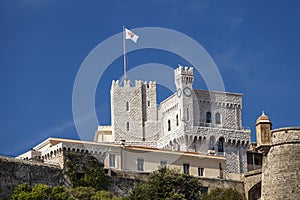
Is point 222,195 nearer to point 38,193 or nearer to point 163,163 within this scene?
point 163,163

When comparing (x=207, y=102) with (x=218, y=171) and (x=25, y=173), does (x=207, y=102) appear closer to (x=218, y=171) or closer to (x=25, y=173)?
(x=218, y=171)

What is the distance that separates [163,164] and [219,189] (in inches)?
246

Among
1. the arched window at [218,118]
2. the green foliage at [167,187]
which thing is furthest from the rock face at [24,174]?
the arched window at [218,118]

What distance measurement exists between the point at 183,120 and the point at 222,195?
18.3 meters

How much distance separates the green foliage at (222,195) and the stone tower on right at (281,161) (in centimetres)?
842

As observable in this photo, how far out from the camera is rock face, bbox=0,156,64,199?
74.1 metres

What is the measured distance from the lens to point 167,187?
77125mm

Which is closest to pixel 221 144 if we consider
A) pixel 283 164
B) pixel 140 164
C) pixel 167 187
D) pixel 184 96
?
pixel 184 96

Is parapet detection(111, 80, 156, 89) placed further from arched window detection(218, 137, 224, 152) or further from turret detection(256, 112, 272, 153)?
turret detection(256, 112, 272, 153)

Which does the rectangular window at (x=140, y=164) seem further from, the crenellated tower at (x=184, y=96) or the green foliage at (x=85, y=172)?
the crenellated tower at (x=184, y=96)

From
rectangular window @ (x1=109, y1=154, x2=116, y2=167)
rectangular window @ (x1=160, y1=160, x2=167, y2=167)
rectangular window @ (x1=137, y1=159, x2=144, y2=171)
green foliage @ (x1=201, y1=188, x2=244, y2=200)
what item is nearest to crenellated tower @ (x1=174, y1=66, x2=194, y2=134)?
rectangular window @ (x1=160, y1=160, x2=167, y2=167)

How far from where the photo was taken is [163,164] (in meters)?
84.4

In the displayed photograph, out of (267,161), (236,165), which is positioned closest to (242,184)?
(236,165)

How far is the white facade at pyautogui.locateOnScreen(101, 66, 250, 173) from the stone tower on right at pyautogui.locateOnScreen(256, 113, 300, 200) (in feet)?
71.4
